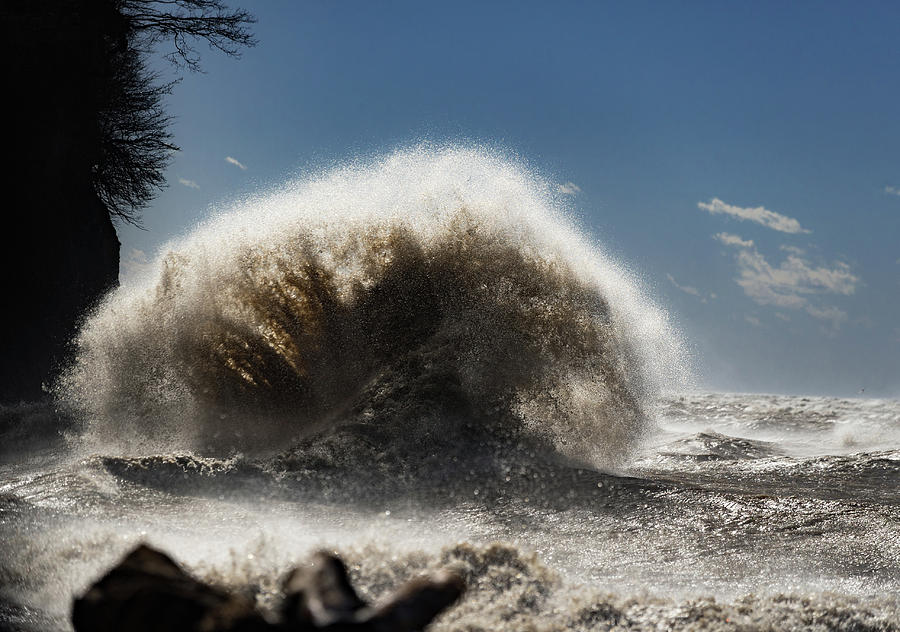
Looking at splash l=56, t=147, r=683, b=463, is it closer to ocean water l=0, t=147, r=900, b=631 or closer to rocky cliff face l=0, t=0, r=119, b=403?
ocean water l=0, t=147, r=900, b=631

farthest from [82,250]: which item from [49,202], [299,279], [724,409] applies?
[724,409]

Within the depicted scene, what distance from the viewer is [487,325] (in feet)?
24.4

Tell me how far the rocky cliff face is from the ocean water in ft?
17.0

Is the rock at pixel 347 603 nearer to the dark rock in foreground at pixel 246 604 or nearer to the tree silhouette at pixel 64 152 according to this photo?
the dark rock in foreground at pixel 246 604

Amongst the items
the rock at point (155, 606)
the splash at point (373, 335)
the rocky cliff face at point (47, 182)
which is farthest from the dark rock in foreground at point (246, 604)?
the rocky cliff face at point (47, 182)

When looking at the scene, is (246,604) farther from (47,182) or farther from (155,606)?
(47,182)

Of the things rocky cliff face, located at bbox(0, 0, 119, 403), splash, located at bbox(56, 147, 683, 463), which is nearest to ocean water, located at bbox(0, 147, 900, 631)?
splash, located at bbox(56, 147, 683, 463)

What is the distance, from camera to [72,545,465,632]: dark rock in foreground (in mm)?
1157

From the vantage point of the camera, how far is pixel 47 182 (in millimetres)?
14039

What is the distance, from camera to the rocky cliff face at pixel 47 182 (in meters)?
13.2

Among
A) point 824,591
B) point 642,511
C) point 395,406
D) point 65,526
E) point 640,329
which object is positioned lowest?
point 65,526

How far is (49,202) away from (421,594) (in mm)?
15234

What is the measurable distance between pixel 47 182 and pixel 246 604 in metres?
15.1

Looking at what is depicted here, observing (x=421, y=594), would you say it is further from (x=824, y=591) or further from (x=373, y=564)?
(x=824, y=591)
